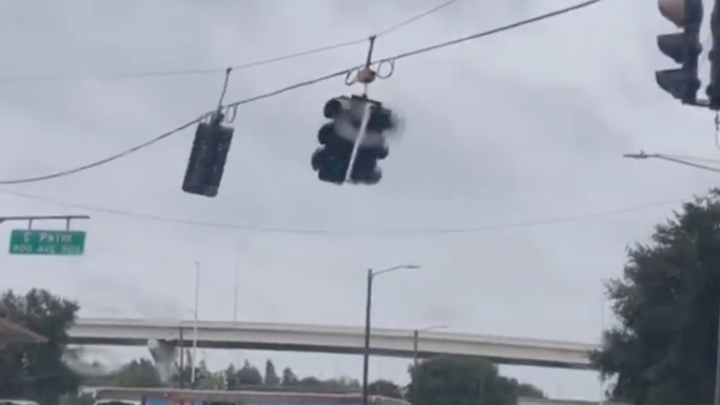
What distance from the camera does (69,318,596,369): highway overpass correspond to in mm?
117812

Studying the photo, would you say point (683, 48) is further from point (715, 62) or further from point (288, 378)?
point (288, 378)

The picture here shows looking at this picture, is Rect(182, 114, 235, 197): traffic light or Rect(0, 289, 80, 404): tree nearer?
Rect(182, 114, 235, 197): traffic light

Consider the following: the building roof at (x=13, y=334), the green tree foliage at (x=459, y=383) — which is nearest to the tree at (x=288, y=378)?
the green tree foliage at (x=459, y=383)

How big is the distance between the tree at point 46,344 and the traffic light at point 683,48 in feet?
234

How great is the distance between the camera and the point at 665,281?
187 ft

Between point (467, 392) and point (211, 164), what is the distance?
84.9 meters

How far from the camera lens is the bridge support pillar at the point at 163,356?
381 feet

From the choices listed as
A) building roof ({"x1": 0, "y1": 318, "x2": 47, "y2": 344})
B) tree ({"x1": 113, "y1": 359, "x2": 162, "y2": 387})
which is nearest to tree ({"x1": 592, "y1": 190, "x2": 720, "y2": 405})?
building roof ({"x1": 0, "y1": 318, "x2": 47, "y2": 344})

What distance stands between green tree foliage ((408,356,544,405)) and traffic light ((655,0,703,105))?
8746 cm

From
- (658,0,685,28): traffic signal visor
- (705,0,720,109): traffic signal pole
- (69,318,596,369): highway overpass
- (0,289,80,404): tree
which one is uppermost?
(69,318,596,369): highway overpass

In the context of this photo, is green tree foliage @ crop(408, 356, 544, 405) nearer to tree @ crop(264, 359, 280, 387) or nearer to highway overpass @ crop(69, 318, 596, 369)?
highway overpass @ crop(69, 318, 596, 369)

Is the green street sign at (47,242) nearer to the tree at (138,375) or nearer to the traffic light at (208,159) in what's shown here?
the traffic light at (208,159)

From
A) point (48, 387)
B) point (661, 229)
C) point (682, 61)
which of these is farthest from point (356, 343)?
point (682, 61)

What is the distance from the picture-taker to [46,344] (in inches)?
3381
